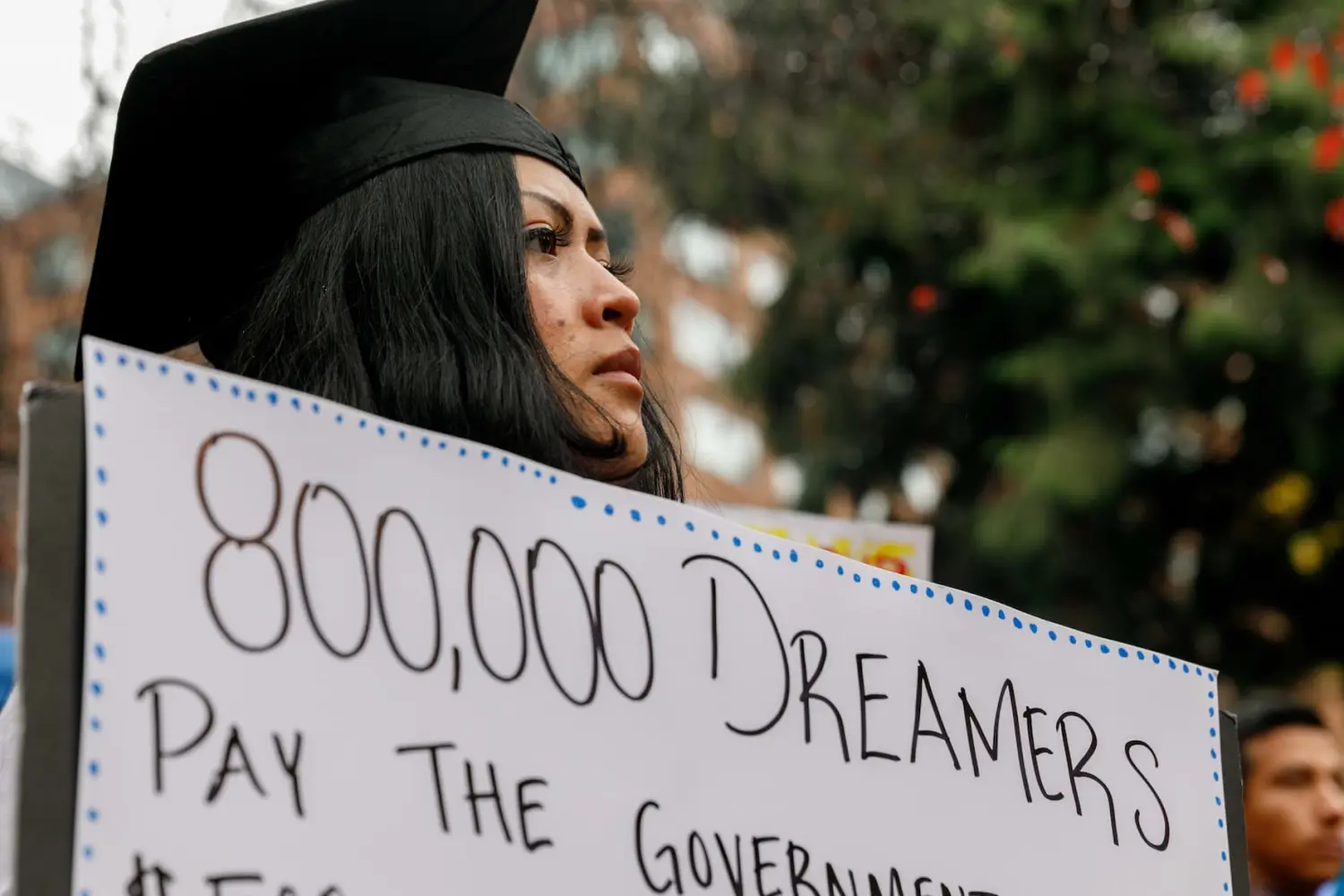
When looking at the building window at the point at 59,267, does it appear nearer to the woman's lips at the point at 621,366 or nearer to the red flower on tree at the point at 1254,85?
Answer: the red flower on tree at the point at 1254,85

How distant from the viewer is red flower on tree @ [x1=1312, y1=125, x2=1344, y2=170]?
6582 mm

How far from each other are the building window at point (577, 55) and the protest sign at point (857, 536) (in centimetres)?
452

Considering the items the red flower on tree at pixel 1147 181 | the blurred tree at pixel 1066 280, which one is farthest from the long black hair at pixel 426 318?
the red flower on tree at pixel 1147 181

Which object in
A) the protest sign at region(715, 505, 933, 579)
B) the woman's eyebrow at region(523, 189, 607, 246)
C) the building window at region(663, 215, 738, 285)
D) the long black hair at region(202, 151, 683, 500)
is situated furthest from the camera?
the building window at region(663, 215, 738, 285)

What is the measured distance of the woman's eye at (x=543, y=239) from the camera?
Result: 171 cm

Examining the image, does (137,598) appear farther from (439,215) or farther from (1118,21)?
(1118,21)

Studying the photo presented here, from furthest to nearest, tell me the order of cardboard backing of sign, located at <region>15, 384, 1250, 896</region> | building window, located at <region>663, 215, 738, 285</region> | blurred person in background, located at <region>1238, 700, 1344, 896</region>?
building window, located at <region>663, 215, 738, 285</region> < blurred person in background, located at <region>1238, 700, 1344, 896</region> < cardboard backing of sign, located at <region>15, 384, 1250, 896</region>

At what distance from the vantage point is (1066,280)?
7.21 meters

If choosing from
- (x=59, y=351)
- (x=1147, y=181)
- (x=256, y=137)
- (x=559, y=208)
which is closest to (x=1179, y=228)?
(x=1147, y=181)

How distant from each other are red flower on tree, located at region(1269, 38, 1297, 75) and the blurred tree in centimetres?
1

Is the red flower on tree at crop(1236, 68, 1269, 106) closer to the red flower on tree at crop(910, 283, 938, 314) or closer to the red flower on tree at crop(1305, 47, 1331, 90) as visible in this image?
the red flower on tree at crop(1305, 47, 1331, 90)

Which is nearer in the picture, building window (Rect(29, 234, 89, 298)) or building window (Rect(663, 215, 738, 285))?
building window (Rect(29, 234, 89, 298))

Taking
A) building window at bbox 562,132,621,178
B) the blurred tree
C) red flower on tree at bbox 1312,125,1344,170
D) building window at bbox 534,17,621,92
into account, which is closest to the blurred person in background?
the blurred tree

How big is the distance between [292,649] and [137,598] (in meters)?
0.12
